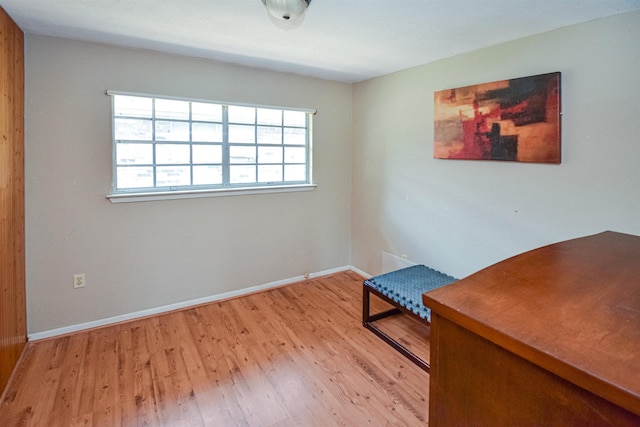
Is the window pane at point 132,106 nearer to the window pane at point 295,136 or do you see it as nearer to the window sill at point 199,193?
the window sill at point 199,193

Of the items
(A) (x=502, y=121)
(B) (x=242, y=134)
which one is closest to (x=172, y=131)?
(B) (x=242, y=134)

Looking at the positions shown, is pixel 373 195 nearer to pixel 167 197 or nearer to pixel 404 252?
pixel 404 252

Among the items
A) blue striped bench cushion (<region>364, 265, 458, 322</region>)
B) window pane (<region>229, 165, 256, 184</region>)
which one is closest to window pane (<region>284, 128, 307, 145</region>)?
window pane (<region>229, 165, 256, 184</region>)

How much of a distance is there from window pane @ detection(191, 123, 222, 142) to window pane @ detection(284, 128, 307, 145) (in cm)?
71

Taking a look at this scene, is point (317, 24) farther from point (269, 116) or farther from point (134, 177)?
point (134, 177)

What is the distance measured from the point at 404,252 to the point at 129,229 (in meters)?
2.50

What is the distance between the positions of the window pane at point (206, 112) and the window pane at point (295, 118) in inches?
27.8

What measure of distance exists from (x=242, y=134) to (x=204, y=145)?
386 millimetres

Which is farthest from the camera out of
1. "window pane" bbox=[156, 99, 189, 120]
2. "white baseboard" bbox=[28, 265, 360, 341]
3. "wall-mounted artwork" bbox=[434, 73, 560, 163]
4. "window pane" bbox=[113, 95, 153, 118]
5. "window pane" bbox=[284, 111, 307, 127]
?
"window pane" bbox=[284, 111, 307, 127]

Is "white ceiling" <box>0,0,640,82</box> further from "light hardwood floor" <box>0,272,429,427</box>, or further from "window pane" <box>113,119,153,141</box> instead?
"light hardwood floor" <box>0,272,429,427</box>

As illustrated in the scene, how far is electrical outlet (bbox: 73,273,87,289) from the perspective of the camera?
267cm

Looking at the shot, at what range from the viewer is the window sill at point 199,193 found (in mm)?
2760

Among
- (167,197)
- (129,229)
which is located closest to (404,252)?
(167,197)

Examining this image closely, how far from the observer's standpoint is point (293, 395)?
2.02 metres
